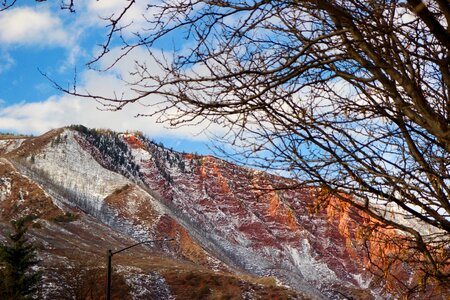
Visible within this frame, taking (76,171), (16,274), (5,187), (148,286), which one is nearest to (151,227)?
(76,171)

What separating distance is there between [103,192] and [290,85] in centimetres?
12235

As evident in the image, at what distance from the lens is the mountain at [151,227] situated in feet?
204

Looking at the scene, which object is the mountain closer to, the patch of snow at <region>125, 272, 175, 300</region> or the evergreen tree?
the patch of snow at <region>125, 272, 175, 300</region>

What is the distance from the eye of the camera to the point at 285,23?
12.4ft

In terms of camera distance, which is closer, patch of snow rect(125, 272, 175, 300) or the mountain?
patch of snow rect(125, 272, 175, 300)

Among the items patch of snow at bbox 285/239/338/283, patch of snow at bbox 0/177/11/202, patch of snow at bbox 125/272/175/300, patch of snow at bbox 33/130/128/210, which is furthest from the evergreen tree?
patch of snow at bbox 285/239/338/283

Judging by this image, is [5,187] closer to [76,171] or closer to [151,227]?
[76,171]

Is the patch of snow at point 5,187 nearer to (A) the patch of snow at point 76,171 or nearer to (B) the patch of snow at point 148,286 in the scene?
(A) the patch of snow at point 76,171

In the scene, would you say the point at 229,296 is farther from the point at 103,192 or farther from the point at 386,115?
the point at 103,192

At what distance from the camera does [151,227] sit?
370ft

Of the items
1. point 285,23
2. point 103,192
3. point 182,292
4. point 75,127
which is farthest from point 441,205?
point 75,127

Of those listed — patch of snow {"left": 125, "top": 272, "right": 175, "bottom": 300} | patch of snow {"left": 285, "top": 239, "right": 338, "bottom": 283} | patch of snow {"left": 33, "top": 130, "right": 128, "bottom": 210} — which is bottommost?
patch of snow {"left": 125, "top": 272, "right": 175, "bottom": 300}

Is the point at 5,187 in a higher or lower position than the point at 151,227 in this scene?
higher

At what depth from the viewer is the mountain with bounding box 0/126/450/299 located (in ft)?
204
